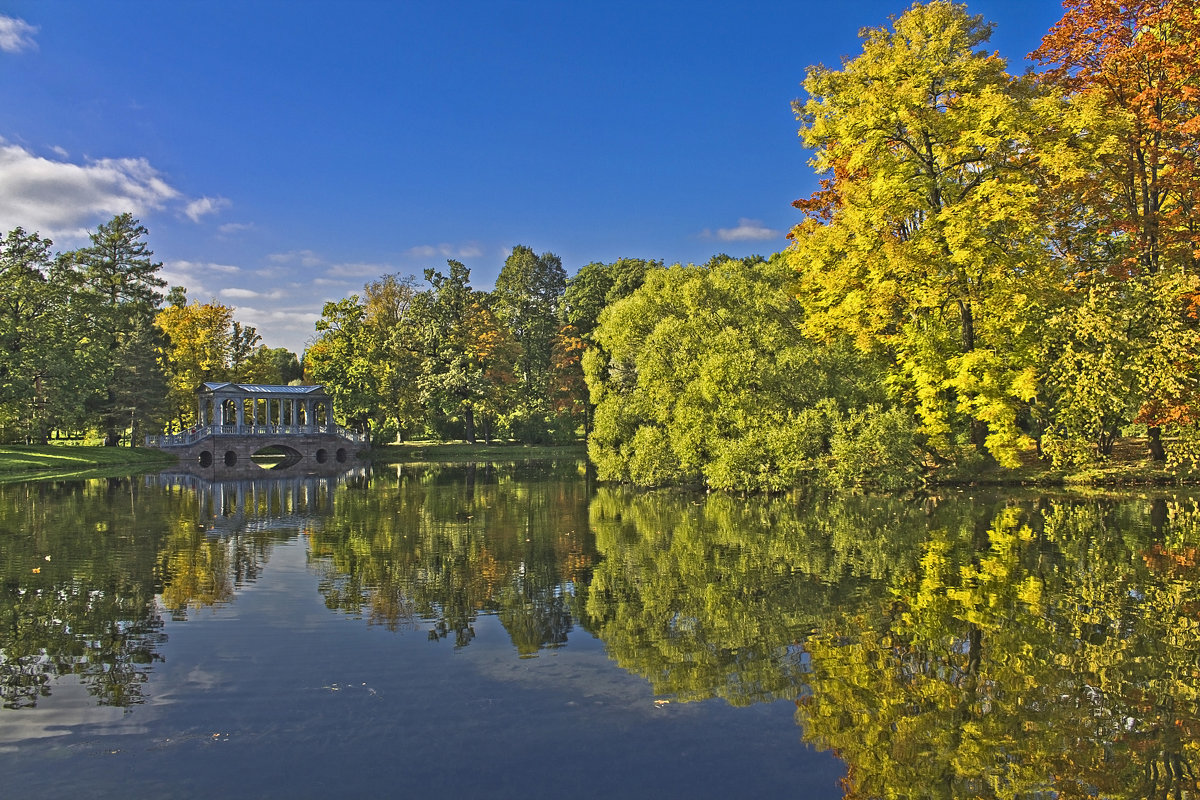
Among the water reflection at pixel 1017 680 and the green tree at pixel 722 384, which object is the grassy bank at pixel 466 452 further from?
the water reflection at pixel 1017 680

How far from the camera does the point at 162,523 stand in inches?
949

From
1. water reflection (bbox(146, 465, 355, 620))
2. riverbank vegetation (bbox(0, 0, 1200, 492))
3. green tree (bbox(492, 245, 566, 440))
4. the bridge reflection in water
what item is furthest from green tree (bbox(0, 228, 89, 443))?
riverbank vegetation (bbox(0, 0, 1200, 492))

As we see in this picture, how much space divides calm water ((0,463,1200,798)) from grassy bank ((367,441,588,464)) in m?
43.7

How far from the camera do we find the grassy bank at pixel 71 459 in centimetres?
4856

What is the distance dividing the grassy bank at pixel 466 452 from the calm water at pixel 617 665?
4369 centimetres

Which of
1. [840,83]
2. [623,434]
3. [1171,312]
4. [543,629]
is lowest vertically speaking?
[543,629]

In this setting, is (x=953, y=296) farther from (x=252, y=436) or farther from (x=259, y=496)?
(x=252, y=436)

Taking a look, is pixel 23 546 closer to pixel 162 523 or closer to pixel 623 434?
pixel 162 523

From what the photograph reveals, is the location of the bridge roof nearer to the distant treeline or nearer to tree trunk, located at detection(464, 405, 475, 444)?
the distant treeline

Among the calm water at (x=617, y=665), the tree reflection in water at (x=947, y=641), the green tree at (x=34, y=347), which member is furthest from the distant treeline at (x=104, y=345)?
the tree reflection in water at (x=947, y=641)

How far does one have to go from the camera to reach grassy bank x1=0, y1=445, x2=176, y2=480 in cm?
4856

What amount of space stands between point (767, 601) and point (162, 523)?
19962 mm

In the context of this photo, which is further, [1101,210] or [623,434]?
[623,434]

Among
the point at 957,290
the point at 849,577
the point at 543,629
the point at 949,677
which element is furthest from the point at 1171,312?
the point at 543,629
